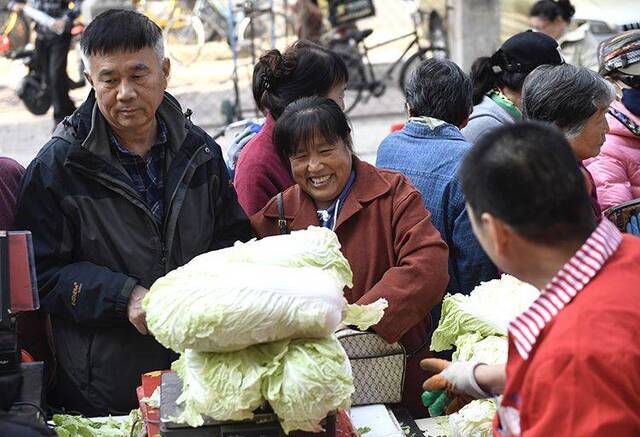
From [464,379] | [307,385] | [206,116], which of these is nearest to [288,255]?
[307,385]

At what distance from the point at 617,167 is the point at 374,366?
2046mm

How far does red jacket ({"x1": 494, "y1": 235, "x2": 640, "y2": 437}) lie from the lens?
6.61ft

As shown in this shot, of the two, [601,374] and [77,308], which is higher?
[601,374]

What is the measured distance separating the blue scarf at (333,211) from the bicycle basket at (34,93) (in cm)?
1000

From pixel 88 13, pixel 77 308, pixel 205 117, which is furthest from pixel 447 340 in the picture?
pixel 88 13

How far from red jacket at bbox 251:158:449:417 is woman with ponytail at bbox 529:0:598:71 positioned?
5.15 metres

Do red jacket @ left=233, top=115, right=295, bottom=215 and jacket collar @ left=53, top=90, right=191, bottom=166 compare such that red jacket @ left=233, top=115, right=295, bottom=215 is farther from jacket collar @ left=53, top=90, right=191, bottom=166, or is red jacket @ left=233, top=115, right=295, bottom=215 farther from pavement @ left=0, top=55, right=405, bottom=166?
pavement @ left=0, top=55, right=405, bottom=166

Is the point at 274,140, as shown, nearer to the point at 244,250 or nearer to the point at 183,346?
the point at 244,250

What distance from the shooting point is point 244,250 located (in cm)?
292

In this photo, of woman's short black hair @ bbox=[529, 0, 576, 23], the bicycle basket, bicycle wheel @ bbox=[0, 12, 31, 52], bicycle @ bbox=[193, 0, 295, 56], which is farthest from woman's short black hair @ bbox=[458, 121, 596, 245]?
bicycle wheel @ bbox=[0, 12, 31, 52]

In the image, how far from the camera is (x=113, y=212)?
355 cm

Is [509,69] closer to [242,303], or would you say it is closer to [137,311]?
[137,311]

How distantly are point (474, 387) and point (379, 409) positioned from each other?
39.5 inches

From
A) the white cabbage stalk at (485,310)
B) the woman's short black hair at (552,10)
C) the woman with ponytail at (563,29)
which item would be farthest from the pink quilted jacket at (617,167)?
the woman's short black hair at (552,10)
